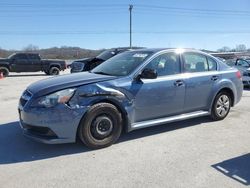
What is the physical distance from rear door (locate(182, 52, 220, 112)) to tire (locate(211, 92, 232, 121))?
28 centimetres

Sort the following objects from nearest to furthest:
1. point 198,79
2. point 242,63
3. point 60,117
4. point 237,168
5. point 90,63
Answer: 1. point 237,168
2. point 60,117
3. point 198,79
4. point 90,63
5. point 242,63

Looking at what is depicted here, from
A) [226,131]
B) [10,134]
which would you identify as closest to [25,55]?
[10,134]

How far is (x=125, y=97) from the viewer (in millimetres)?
5285

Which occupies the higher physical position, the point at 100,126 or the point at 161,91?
the point at 161,91

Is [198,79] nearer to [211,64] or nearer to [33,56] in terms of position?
[211,64]

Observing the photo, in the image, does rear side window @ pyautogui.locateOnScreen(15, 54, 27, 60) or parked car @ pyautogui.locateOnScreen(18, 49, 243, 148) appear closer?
parked car @ pyautogui.locateOnScreen(18, 49, 243, 148)

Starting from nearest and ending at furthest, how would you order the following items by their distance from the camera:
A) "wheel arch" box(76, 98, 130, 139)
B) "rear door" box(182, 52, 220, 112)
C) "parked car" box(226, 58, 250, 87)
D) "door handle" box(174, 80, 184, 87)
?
1. "wheel arch" box(76, 98, 130, 139)
2. "door handle" box(174, 80, 184, 87)
3. "rear door" box(182, 52, 220, 112)
4. "parked car" box(226, 58, 250, 87)

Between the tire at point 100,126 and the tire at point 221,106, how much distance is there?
261 centimetres

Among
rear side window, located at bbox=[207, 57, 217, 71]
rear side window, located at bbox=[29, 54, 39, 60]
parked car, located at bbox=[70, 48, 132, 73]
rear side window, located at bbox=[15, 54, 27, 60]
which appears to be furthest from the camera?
rear side window, located at bbox=[29, 54, 39, 60]

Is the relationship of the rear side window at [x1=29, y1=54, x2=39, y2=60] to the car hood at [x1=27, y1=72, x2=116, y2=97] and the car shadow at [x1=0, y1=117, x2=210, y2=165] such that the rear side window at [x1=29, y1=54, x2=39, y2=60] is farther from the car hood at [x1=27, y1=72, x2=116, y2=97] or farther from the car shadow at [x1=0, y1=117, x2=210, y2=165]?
the car hood at [x1=27, y1=72, x2=116, y2=97]

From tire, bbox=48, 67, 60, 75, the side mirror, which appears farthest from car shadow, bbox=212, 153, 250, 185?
tire, bbox=48, 67, 60, 75

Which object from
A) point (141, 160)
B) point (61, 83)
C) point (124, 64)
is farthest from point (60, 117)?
point (124, 64)

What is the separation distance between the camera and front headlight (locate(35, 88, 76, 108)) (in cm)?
479

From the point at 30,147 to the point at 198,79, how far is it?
3524 mm
